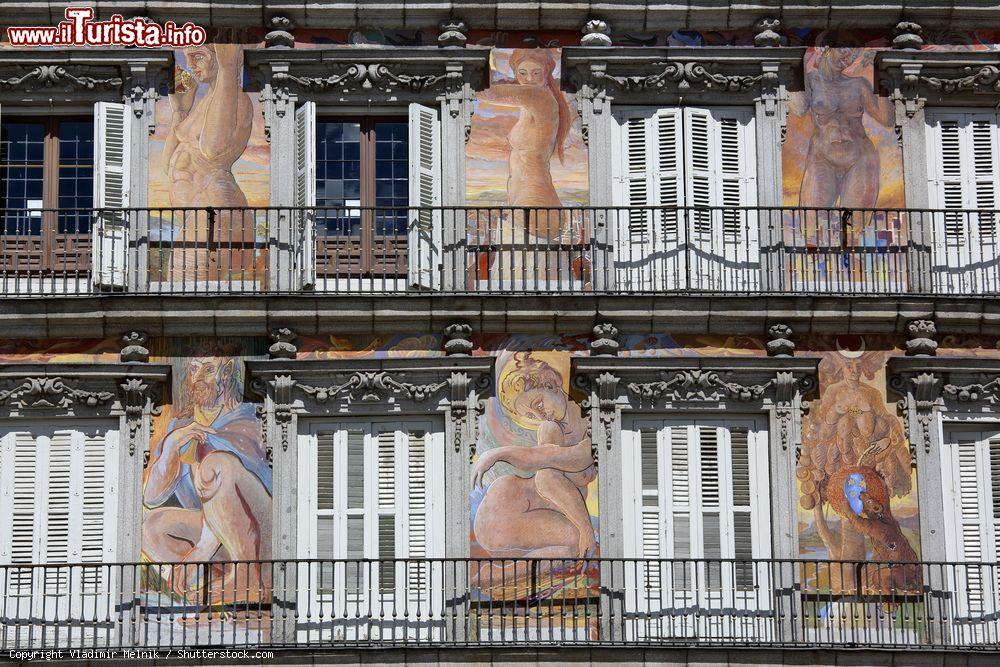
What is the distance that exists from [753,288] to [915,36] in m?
3.50

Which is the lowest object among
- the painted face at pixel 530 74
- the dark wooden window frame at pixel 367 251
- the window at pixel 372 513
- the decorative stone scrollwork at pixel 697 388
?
the window at pixel 372 513

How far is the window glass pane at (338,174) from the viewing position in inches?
962

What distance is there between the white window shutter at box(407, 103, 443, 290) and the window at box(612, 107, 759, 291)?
6.46 feet

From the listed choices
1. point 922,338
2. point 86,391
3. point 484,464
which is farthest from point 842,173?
point 86,391

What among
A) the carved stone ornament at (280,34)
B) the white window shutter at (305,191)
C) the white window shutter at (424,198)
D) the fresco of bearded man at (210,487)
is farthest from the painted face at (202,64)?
the fresco of bearded man at (210,487)

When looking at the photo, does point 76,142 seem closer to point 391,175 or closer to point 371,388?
point 391,175

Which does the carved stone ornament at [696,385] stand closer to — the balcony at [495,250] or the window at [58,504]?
the balcony at [495,250]

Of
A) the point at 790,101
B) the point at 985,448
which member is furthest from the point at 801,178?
the point at 985,448

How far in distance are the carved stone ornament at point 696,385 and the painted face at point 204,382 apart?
3.81m

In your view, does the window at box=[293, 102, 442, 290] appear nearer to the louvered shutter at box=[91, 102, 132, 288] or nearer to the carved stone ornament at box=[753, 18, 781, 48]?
the louvered shutter at box=[91, 102, 132, 288]

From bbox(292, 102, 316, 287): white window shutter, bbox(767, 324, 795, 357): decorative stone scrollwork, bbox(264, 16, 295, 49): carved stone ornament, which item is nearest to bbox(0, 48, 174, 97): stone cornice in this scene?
bbox(264, 16, 295, 49): carved stone ornament

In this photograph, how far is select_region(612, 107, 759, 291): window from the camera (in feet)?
79.6

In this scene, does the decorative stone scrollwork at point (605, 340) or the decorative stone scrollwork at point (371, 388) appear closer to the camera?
the decorative stone scrollwork at point (371, 388)

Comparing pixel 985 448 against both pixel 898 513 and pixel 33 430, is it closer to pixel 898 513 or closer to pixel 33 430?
pixel 898 513
